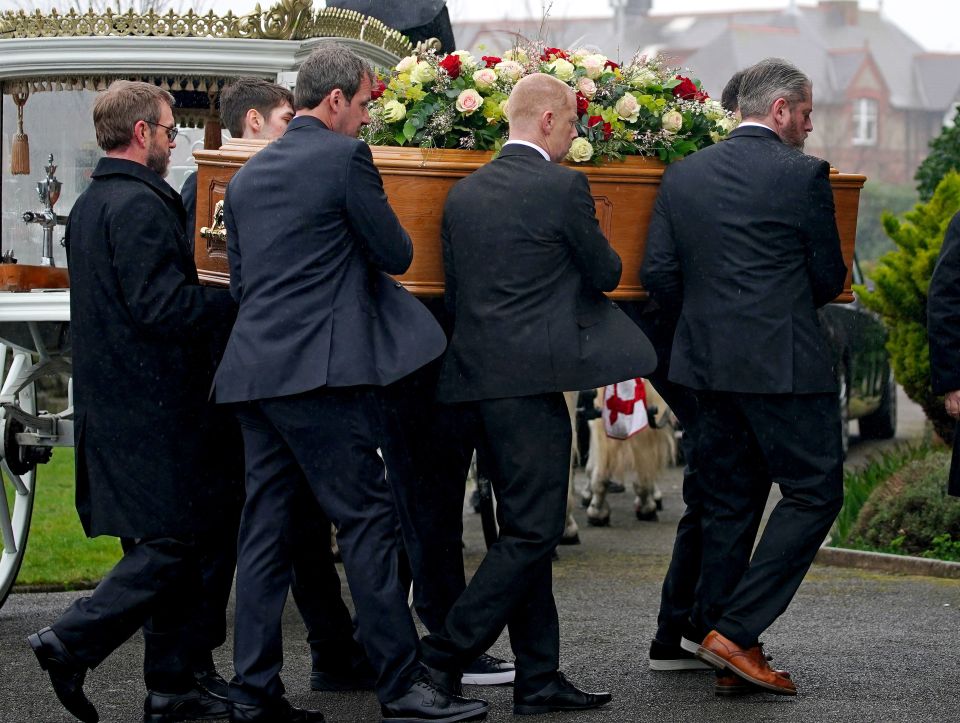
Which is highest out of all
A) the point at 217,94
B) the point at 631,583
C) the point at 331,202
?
the point at 217,94

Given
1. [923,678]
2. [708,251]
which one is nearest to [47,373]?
[708,251]

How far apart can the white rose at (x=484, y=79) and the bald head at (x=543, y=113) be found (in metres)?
0.55

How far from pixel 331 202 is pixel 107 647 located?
5.28ft

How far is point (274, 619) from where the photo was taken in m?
5.23

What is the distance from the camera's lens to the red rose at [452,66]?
20.2 feet

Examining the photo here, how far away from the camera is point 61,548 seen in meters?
9.86

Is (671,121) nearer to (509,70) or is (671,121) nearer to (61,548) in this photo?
(509,70)

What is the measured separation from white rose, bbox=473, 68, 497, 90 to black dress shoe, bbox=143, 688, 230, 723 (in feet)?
7.83

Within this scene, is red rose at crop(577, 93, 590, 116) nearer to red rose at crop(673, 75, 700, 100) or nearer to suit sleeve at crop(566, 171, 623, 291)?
red rose at crop(673, 75, 700, 100)

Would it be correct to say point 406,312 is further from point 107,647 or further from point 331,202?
point 107,647

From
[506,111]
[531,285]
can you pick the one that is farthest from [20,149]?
[531,285]

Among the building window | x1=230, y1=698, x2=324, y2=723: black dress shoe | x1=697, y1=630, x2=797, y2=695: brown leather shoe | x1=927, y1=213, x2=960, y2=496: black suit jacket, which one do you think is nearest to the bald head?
x1=927, y1=213, x2=960, y2=496: black suit jacket

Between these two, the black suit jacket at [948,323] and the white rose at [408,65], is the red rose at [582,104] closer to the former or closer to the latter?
the white rose at [408,65]

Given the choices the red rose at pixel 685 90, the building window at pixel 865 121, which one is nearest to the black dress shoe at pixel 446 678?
the red rose at pixel 685 90
